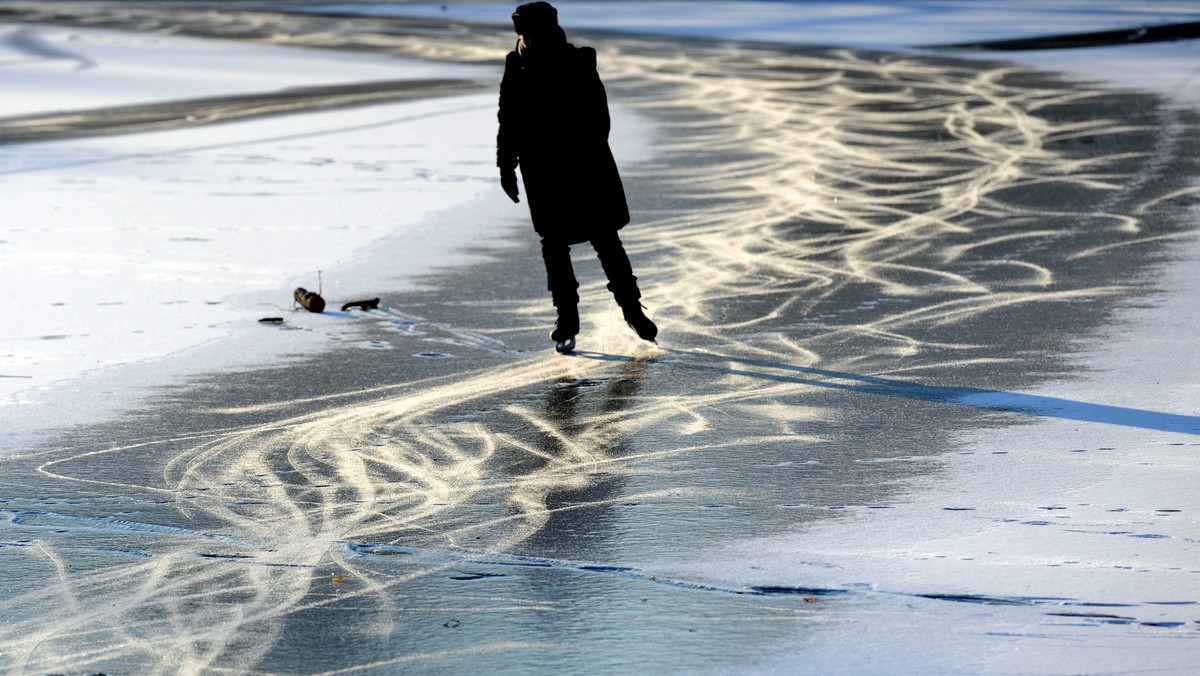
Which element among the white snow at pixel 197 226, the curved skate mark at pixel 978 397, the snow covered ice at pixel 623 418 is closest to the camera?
the snow covered ice at pixel 623 418

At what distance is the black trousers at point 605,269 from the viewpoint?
7.05m

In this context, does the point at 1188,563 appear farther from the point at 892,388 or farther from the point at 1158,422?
the point at 892,388

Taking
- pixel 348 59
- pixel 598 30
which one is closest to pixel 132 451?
pixel 348 59

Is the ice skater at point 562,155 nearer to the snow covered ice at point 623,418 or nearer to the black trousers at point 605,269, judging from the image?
the black trousers at point 605,269

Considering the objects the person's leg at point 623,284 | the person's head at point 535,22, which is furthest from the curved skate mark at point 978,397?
the person's head at point 535,22

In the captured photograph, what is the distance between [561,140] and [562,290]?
71cm

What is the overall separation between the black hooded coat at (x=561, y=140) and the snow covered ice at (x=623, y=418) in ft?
2.15

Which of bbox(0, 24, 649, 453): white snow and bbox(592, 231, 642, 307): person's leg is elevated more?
bbox(592, 231, 642, 307): person's leg

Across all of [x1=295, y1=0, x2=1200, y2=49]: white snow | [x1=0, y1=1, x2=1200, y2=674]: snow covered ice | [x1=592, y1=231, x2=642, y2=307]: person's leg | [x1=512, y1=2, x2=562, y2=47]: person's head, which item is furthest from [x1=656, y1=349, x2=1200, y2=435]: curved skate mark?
[x1=295, y1=0, x2=1200, y2=49]: white snow

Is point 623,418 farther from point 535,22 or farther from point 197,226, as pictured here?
point 197,226

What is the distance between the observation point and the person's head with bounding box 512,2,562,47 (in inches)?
261

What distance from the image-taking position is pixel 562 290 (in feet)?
23.1

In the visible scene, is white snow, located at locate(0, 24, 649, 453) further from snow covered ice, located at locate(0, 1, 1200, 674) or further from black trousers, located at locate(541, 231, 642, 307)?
black trousers, located at locate(541, 231, 642, 307)

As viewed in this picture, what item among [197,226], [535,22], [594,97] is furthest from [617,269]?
[197,226]
